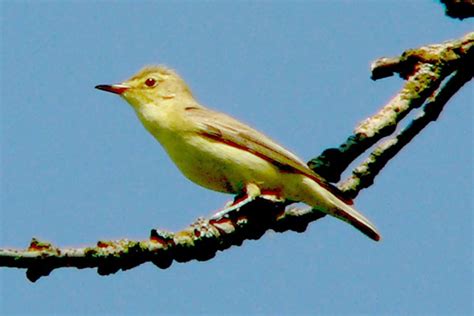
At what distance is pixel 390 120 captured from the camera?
477 centimetres

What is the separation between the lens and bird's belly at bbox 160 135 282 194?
21.5 ft

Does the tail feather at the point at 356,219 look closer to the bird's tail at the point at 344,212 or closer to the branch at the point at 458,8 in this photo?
the bird's tail at the point at 344,212

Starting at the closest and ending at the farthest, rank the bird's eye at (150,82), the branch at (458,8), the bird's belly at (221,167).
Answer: the branch at (458,8) → the bird's belly at (221,167) → the bird's eye at (150,82)

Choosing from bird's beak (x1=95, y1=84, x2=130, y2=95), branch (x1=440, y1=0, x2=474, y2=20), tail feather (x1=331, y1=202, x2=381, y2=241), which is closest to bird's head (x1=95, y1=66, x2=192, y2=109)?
bird's beak (x1=95, y1=84, x2=130, y2=95)

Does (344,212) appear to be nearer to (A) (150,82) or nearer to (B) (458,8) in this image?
(B) (458,8)

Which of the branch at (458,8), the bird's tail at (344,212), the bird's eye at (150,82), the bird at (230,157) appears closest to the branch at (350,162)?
the branch at (458,8)

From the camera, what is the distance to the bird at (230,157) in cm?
623

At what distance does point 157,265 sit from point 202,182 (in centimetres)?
261

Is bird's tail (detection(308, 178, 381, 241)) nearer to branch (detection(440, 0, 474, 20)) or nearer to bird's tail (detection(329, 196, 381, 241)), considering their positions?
bird's tail (detection(329, 196, 381, 241))

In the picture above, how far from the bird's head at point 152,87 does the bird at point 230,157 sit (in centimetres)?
3

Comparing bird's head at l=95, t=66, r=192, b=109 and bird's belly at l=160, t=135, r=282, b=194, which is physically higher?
bird's head at l=95, t=66, r=192, b=109

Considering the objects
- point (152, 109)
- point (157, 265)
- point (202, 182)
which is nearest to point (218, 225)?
point (157, 265)

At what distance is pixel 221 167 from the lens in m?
6.55

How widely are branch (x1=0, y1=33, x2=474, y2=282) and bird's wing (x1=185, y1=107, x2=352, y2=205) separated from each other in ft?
3.95
